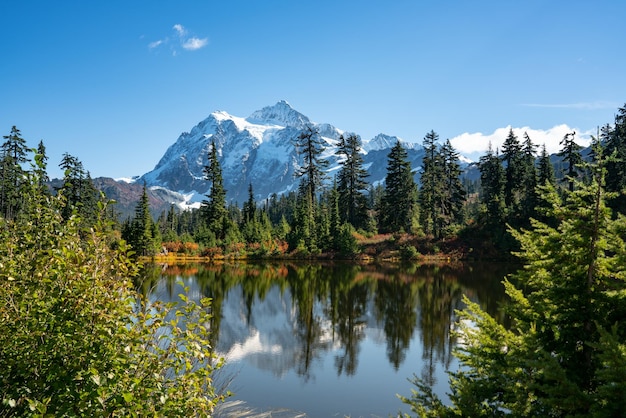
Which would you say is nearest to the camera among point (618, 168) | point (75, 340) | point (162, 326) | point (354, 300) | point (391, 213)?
point (75, 340)

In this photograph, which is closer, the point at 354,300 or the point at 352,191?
the point at 354,300

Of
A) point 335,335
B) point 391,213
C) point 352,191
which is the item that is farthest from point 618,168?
point 335,335

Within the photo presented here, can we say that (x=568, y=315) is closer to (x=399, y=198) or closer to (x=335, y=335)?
(x=335, y=335)

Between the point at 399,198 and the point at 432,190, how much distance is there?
5.04 m

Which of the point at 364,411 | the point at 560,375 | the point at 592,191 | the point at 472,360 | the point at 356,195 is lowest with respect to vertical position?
the point at 364,411

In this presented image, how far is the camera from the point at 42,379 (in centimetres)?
423

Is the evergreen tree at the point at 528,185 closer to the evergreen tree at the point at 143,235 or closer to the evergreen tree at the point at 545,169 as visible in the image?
the evergreen tree at the point at 545,169

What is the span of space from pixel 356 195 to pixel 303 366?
2037 inches

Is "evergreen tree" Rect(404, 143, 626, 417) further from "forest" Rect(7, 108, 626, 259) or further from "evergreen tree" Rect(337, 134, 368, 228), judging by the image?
"evergreen tree" Rect(337, 134, 368, 228)

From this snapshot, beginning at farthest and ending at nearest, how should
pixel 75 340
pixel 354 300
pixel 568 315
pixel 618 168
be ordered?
pixel 618 168
pixel 354 300
pixel 568 315
pixel 75 340

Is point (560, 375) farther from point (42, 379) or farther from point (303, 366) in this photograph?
point (303, 366)

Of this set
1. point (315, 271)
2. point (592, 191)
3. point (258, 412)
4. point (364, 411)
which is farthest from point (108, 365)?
point (315, 271)

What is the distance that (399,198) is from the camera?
60750 millimetres

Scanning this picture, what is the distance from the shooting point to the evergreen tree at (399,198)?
60.1m
